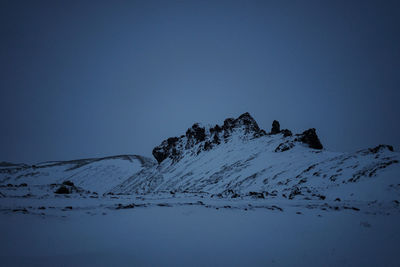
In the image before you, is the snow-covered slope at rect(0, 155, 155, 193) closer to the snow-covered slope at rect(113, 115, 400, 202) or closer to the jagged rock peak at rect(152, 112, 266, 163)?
the jagged rock peak at rect(152, 112, 266, 163)

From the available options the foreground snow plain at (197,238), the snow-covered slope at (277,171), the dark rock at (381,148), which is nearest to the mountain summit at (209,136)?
the snow-covered slope at (277,171)

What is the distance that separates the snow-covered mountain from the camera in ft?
53.6

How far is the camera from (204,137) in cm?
6075

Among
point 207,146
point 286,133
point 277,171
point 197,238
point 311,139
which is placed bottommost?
point 277,171

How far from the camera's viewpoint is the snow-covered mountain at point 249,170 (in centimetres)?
1633

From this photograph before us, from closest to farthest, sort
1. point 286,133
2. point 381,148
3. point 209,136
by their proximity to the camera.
→ point 381,148 → point 286,133 → point 209,136

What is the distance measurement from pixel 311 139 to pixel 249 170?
13821 millimetres

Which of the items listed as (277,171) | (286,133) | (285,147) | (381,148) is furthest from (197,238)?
(286,133)

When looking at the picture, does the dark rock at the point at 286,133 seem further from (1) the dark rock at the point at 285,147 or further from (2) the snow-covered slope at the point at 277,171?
(1) the dark rock at the point at 285,147

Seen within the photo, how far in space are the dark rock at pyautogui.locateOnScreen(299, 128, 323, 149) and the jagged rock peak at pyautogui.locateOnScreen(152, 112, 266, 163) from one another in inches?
515

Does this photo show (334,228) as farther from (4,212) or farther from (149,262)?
(4,212)

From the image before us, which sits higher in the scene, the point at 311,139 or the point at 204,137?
the point at 204,137

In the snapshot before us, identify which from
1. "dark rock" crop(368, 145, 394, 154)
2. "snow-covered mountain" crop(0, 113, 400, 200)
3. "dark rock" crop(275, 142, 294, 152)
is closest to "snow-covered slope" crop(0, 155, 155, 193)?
"snow-covered mountain" crop(0, 113, 400, 200)

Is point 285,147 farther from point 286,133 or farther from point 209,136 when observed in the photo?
point 209,136
